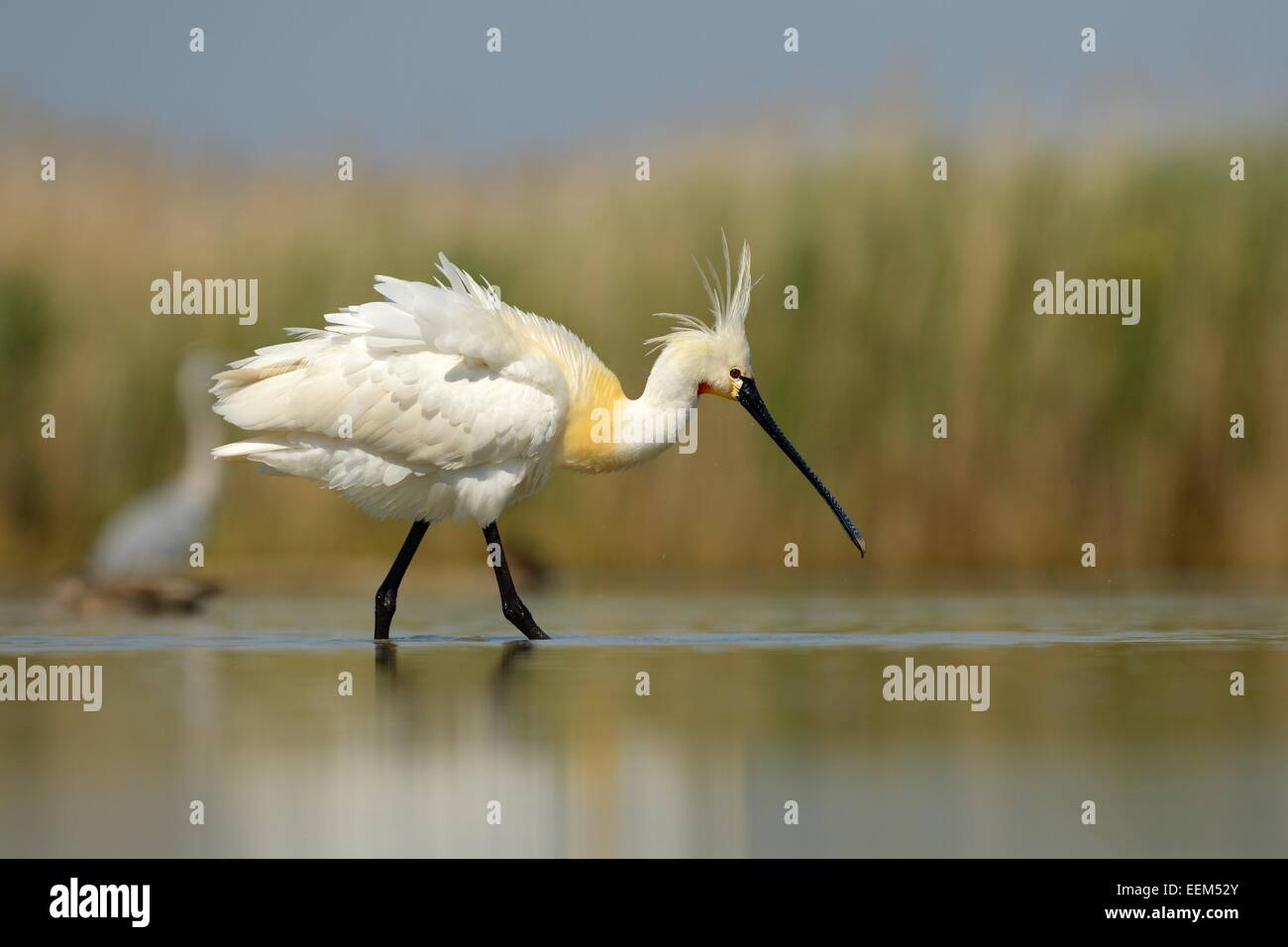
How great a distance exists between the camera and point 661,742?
650cm

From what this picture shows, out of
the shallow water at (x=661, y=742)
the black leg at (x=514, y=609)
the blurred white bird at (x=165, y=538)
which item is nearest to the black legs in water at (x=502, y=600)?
the black leg at (x=514, y=609)

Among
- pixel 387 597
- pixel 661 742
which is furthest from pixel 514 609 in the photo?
pixel 661 742

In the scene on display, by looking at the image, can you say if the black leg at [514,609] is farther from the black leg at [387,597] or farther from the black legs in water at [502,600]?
the black leg at [387,597]

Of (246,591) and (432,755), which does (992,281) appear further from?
(432,755)

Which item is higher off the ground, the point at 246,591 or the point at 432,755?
the point at 246,591

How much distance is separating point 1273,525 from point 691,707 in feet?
21.3

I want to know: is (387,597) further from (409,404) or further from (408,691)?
(408,691)

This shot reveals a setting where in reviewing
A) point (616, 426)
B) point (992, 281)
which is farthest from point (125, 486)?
point (992, 281)

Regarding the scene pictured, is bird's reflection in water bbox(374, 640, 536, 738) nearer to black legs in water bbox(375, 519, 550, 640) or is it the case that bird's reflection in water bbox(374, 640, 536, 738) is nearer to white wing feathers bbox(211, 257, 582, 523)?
black legs in water bbox(375, 519, 550, 640)

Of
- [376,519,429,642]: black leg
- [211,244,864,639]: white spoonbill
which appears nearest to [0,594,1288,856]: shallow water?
[376,519,429,642]: black leg

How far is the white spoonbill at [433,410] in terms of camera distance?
9508 millimetres

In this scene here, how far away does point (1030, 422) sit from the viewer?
1310 cm
